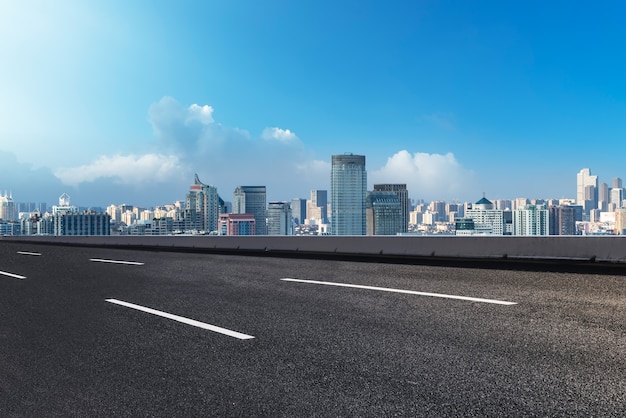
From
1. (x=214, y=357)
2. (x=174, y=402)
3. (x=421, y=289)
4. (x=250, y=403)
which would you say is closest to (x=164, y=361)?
(x=214, y=357)

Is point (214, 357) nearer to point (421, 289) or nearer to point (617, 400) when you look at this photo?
point (617, 400)

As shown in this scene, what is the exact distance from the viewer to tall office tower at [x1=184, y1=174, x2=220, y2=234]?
103m

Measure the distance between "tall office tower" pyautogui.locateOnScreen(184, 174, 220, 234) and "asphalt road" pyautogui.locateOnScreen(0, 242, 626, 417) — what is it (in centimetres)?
9392

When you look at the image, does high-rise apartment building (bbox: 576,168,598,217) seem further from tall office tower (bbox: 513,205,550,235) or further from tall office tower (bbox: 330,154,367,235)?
tall office tower (bbox: 513,205,550,235)

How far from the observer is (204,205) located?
114 m

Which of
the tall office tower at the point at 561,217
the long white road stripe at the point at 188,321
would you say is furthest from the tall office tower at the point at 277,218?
the long white road stripe at the point at 188,321

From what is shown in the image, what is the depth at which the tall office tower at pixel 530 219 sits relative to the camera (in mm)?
56375

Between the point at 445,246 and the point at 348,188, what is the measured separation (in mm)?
140419

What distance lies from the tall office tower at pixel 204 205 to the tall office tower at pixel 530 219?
202 ft

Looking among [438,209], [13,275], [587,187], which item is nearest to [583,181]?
[587,187]

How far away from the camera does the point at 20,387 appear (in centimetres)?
405

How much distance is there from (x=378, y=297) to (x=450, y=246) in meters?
8.14

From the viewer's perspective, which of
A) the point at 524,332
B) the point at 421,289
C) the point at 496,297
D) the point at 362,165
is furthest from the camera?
the point at 362,165

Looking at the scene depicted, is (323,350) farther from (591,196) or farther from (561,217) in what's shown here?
(591,196)
